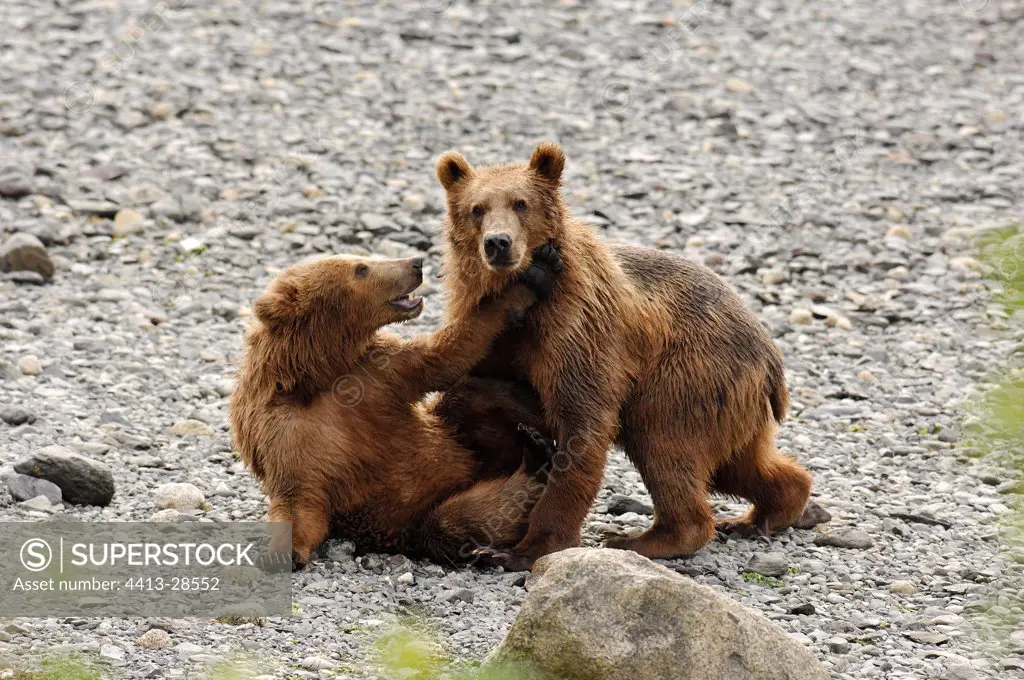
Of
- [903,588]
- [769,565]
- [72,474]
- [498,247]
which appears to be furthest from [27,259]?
[903,588]

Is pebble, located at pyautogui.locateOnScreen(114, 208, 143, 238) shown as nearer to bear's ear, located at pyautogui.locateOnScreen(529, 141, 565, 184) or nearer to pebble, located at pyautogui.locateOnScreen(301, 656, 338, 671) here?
bear's ear, located at pyautogui.locateOnScreen(529, 141, 565, 184)

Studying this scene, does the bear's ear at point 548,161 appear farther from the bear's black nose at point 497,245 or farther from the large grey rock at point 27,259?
the large grey rock at point 27,259

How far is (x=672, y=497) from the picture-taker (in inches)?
253

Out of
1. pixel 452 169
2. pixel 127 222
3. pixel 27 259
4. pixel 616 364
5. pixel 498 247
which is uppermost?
pixel 452 169

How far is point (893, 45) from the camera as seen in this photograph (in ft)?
48.1

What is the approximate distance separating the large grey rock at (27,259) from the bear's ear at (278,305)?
400cm

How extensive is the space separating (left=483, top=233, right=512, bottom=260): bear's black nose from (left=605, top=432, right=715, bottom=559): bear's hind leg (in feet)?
3.64

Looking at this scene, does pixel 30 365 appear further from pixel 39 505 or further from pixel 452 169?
pixel 452 169

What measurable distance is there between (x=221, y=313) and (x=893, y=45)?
8409mm

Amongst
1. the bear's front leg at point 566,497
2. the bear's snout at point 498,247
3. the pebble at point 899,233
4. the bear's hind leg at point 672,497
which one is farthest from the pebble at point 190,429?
the pebble at point 899,233

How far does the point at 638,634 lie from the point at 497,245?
211cm

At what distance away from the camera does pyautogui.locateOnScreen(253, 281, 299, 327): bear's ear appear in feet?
20.7

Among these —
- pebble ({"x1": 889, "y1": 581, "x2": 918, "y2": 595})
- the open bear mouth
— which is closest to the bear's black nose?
the open bear mouth

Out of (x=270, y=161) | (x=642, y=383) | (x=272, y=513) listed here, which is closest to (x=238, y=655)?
(x=272, y=513)
